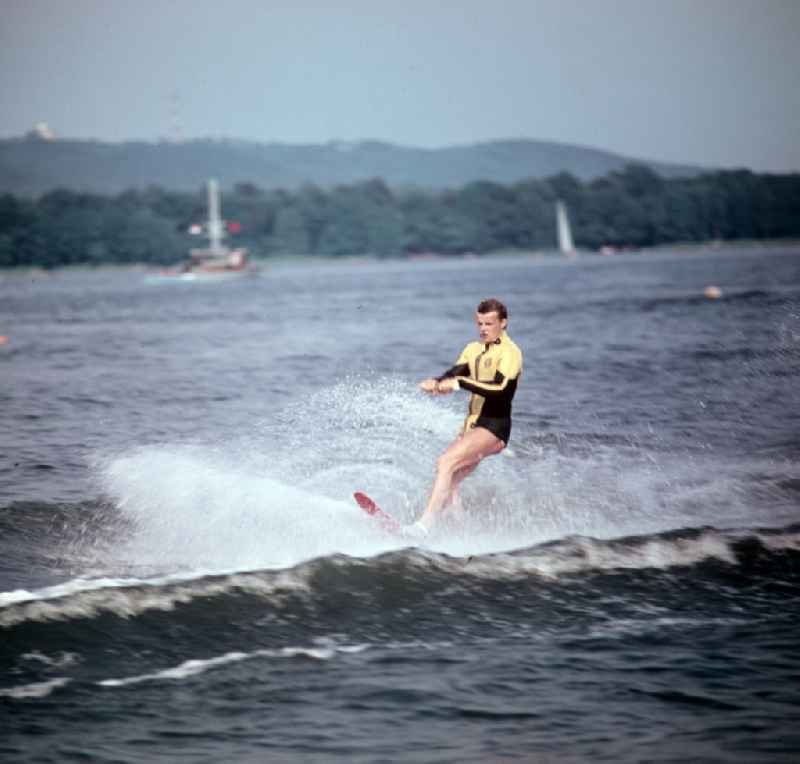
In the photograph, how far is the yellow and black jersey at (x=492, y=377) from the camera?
37.1ft

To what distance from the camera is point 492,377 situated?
37.4ft

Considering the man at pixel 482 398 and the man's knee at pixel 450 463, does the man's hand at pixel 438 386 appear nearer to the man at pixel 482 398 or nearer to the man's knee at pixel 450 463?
the man at pixel 482 398

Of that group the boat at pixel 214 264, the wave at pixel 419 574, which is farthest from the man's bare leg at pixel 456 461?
the boat at pixel 214 264

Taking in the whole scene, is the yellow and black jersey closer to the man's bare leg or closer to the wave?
the man's bare leg

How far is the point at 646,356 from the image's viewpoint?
3152 cm

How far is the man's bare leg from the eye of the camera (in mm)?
11336

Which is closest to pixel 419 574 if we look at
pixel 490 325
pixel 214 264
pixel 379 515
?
pixel 379 515

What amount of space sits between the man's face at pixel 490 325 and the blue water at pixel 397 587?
1.65 metres

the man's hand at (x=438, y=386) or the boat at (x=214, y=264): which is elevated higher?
the boat at (x=214, y=264)

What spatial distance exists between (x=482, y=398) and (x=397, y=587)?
2.07 meters

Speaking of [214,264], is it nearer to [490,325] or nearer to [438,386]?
[490,325]

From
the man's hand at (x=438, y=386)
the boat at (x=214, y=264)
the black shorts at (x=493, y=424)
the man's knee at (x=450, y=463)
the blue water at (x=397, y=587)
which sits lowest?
the blue water at (x=397, y=587)

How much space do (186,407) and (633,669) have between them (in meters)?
15.6

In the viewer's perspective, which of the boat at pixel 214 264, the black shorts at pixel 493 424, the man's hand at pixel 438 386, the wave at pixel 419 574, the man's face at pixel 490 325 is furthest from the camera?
the boat at pixel 214 264
